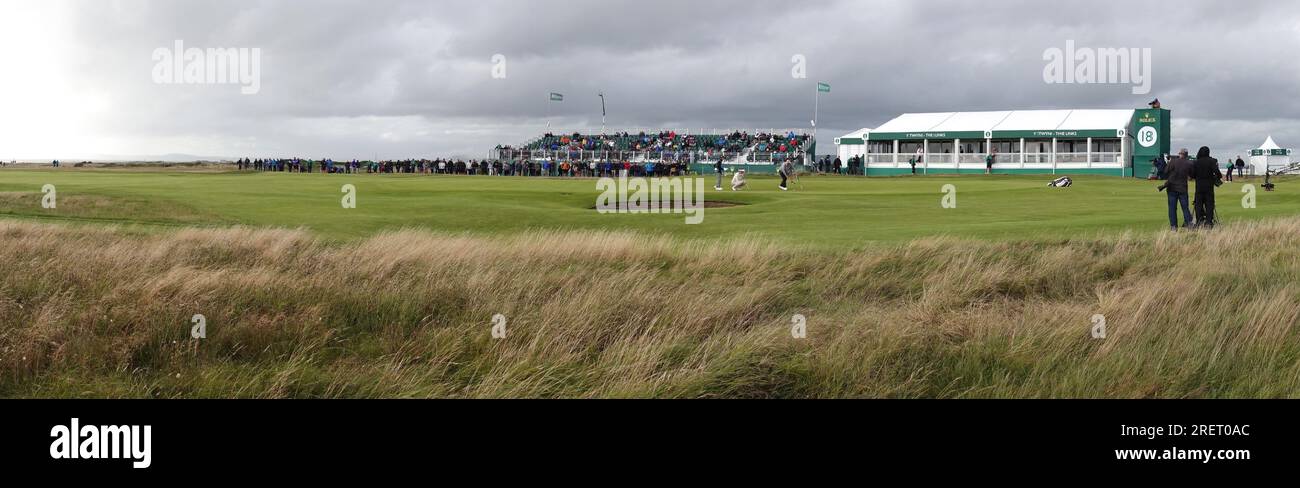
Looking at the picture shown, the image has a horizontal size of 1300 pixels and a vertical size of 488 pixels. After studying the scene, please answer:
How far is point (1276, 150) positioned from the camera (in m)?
81.8

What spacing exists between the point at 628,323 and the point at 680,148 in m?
87.3

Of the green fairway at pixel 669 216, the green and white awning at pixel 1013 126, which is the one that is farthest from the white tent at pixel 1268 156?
the green fairway at pixel 669 216

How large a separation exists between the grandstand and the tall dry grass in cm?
7188

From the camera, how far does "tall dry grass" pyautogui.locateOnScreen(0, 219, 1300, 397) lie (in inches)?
316

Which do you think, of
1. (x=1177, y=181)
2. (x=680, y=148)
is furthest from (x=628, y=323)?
(x=680, y=148)

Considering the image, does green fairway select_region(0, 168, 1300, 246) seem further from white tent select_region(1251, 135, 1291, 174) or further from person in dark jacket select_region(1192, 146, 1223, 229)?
white tent select_region(1251, 135, 1291, 174)

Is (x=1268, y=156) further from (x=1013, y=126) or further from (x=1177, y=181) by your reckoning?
(x=1177, y=181)

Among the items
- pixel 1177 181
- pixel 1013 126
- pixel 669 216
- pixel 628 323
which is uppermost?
pixel 1013 126

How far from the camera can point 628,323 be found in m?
9.92
